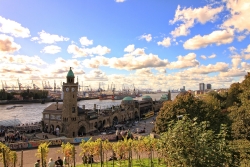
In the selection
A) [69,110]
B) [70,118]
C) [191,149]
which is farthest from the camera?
[69,110]

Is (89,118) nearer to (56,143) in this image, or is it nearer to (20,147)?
(56,143)

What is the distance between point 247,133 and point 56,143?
3377 centimetres

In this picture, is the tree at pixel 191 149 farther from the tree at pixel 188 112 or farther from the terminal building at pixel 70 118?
the terminal building at pixel 70 118

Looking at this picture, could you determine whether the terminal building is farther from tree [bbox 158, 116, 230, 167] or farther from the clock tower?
tree [bbox 158, 116, 230, 167]

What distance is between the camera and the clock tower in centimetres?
5894

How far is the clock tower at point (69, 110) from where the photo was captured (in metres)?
58.9

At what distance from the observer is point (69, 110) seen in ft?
195

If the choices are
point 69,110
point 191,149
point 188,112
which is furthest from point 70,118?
point 191,149

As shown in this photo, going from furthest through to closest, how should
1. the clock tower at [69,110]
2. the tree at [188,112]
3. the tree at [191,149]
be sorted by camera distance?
the clock tower at [69,110], the tree at [188,112], the tree at [191,149]

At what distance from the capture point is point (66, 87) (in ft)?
196

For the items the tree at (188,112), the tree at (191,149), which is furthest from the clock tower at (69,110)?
the tree at (191,149)

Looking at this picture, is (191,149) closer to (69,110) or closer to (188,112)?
(188,112)

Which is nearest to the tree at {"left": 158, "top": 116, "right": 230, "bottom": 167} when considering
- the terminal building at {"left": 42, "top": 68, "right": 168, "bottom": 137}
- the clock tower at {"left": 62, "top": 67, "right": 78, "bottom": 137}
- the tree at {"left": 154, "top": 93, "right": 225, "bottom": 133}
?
the tree at {"left": 154, "top": 93, "right": 225, "bottom": 133}

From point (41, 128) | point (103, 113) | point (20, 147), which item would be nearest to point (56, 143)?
point (20, 147)
